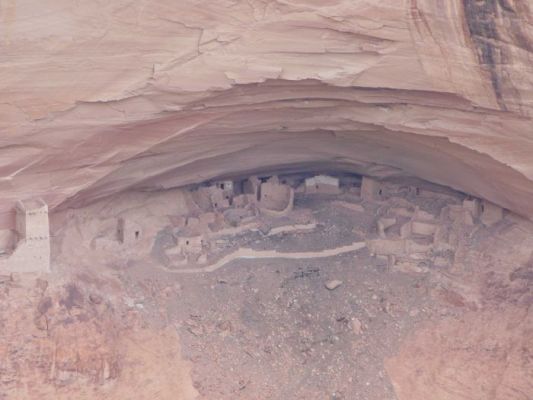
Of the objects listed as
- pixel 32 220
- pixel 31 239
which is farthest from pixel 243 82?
pixel 31 239

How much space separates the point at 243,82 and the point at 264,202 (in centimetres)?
528

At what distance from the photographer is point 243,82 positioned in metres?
14.3

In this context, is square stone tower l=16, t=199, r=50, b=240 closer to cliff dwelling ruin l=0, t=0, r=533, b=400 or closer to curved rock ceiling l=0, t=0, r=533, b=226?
cliff dwelling ruin l=0, t=0, r=533, b=400

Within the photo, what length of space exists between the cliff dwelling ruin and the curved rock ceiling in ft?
0.11

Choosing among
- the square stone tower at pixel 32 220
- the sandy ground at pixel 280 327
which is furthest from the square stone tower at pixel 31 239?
the sandy ground at pixel 280 327

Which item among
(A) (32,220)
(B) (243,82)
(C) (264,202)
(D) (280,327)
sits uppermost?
(B) (243,82)

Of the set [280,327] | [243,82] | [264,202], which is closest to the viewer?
[243,82]

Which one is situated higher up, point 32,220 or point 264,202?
point 32,220

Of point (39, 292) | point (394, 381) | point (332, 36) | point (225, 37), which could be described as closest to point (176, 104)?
point (225, 37)

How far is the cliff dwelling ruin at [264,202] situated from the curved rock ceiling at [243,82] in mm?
33

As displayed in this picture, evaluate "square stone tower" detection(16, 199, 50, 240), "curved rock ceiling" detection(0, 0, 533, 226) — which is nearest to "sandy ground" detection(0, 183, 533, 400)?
"square stone tower" detection(16, 199, 50, 240)

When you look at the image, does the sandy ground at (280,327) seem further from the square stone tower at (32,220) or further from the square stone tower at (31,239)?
the square stone tower at (32,220)

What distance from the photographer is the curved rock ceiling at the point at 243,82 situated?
13.3 meters

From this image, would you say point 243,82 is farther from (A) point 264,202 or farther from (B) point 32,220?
(A) point 264,202
